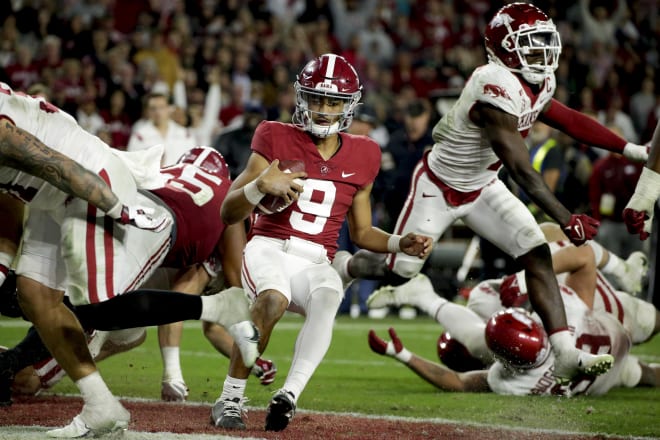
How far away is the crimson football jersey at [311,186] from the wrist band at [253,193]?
1.19ft

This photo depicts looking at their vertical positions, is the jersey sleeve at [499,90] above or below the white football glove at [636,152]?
above

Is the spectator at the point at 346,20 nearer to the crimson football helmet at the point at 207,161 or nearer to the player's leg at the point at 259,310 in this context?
the crimson football helmet at the point at 207,161

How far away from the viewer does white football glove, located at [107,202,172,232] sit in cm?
419

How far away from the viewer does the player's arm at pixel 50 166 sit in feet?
13.4

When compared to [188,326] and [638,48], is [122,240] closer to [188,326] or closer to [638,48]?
[188,326]

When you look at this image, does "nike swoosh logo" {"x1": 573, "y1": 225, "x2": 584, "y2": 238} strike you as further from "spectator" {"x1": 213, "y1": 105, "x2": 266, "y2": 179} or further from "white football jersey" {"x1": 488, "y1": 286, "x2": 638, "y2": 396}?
"spectator" {"x1": 213, "y1": 105, "x2": 266, "y2": 179}

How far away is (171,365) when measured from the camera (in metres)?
5.72

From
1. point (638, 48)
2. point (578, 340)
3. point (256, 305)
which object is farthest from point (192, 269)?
point (638, 48)

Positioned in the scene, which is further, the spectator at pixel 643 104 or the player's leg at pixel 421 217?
the spectator at pixel 643 104

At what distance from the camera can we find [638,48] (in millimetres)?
15812

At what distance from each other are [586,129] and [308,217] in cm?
195

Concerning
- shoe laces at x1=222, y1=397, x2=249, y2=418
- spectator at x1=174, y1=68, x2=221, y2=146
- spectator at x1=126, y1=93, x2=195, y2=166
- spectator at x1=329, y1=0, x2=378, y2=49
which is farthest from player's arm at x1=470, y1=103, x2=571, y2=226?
spectator at x1=329, y1=0, x2=378, y2=49

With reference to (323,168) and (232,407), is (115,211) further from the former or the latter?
(323,168)

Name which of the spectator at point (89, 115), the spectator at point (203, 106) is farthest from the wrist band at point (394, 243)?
the spectator at point (89, 115)
